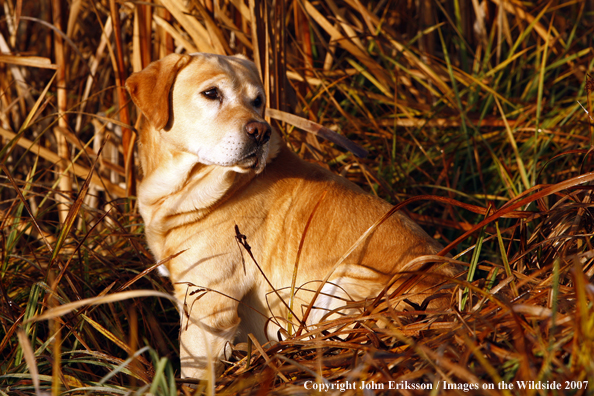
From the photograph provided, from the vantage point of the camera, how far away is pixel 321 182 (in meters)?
2.46

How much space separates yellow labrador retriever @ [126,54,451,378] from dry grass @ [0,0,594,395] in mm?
208

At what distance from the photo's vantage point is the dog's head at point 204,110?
217 cm

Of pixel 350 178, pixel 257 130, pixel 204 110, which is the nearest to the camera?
pixel 257 130

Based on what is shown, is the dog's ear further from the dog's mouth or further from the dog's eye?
the dog's mouth

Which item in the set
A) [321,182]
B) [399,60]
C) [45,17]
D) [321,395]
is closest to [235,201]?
[321,182]

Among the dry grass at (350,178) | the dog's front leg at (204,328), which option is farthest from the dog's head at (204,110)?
the dog's front leg at (204,328)

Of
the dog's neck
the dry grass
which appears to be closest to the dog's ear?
the dog's neck

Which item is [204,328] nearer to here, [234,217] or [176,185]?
[234,217]

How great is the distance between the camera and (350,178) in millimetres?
3551

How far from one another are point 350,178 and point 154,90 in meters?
1.67

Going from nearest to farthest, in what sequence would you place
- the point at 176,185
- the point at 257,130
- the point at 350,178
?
1. the point at 257,130
2. the point at 176,185
3. the point at 350,178

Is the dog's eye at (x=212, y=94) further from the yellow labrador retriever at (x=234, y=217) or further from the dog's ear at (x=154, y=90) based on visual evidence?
the dog's ear at (x=154, y=90)

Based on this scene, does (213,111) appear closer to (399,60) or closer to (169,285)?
(169,285)

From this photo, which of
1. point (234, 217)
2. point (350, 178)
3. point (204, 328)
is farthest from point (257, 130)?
point (350, 178)
